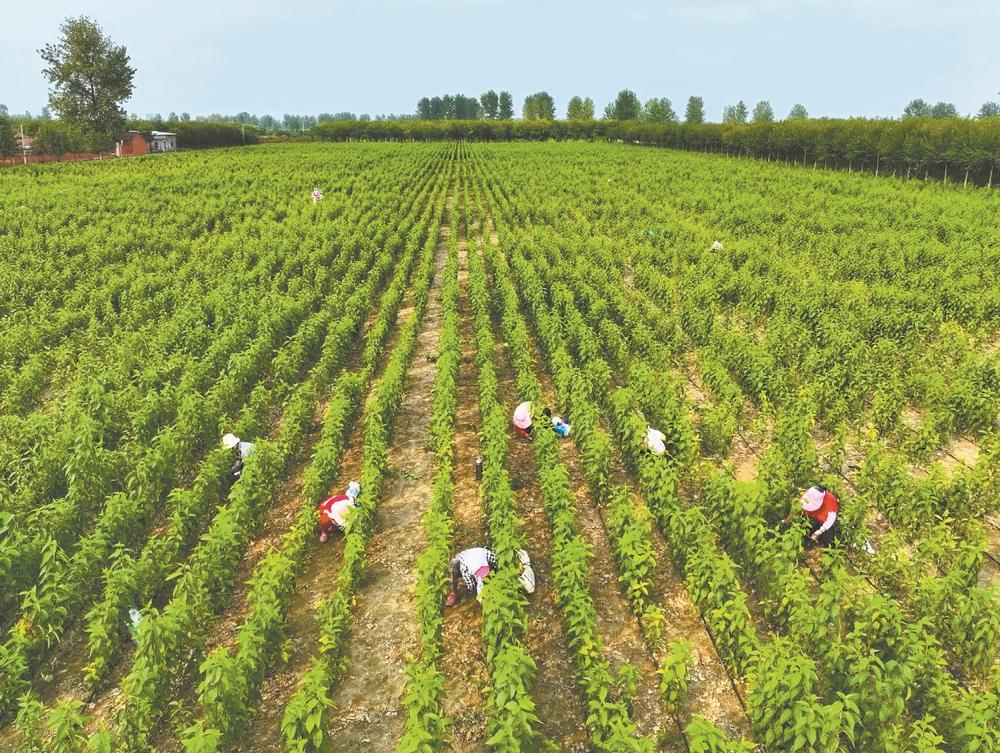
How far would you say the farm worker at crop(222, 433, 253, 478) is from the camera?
8836 mm

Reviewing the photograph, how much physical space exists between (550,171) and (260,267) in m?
33.8

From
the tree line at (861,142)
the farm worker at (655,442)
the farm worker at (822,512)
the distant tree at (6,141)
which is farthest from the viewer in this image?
the distant tree at (6,141)

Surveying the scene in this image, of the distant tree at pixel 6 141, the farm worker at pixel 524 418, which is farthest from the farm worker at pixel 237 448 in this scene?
the distant tree at pixel 6 141

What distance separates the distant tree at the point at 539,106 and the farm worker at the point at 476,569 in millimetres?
192631

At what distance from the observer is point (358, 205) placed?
3275 cm

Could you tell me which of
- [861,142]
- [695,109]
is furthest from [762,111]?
[861,142]

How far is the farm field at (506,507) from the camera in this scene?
531 cm

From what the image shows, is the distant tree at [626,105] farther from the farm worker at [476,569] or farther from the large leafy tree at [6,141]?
the farm worker at [476,569]

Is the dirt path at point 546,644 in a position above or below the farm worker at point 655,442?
below

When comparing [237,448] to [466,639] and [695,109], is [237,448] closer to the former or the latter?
[466,639]

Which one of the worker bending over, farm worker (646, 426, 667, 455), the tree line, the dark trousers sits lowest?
the dark trousers

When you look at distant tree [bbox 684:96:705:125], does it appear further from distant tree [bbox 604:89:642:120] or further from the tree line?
the tree line

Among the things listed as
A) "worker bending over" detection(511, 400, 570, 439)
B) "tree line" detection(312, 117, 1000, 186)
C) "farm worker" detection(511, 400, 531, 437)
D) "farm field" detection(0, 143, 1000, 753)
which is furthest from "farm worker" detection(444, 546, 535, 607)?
→ "tree line" detection(312, 117, 1000, 186)

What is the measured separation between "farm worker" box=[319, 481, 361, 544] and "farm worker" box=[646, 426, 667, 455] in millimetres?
4445
